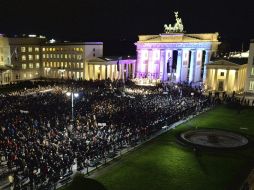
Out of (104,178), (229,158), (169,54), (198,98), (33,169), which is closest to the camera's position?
(33,169)

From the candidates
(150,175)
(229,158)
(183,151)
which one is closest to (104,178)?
(150,175)

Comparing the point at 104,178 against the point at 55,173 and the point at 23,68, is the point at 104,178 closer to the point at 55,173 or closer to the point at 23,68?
the point at 55,173

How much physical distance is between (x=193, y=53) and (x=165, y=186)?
56.9 metres

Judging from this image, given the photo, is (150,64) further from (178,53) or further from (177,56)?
(178,53)

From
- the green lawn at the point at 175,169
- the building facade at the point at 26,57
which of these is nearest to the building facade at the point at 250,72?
the green lawn at the point at 175,169

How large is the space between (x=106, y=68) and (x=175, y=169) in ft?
194

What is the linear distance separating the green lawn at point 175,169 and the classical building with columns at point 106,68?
5137cm

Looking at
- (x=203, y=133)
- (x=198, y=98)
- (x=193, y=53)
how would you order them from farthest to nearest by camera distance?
(x=193, y=53)
(x=198, y=98)
(x=203, y=133)

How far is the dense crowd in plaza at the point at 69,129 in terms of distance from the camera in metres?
19.1

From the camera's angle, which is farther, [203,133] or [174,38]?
[174,38]

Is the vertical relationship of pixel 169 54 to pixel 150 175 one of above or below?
above

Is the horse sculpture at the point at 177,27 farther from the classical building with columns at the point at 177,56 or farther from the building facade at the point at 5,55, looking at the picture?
the building facade at the point at 5,55

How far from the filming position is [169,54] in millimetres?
76500

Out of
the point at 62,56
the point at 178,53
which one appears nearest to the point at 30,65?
the point at 62,56
